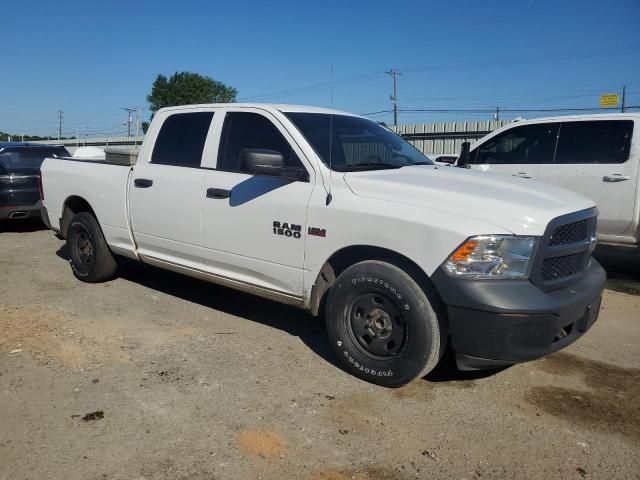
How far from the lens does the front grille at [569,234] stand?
3332mm

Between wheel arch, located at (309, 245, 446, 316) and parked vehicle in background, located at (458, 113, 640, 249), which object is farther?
parked vehicle in background, located at (458, 113, 640, 249)

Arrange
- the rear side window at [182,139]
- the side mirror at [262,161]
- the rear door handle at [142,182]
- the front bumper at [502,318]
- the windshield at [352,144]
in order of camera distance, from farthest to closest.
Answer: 1. the rear door handle at [142,182]
2. the rear side window at [182,139]
3. the windshield at [352,144]
4. the side mirror at [262,161]
5. the front bumper at [502,318]

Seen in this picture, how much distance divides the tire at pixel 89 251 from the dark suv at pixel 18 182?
Result: 4.05 metres

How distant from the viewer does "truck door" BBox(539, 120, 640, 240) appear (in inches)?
258

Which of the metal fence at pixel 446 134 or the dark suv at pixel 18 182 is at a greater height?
the metal fence at pixel 446 134

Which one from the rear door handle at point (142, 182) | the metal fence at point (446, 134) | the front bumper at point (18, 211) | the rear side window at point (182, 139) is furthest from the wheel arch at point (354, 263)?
the metal fence at point (446, 134)

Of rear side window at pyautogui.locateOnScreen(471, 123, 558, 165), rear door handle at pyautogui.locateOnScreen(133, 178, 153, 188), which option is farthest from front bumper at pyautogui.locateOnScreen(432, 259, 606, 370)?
rear side window at pyautogui.locateOnScreen(471, 123, 558, 165)

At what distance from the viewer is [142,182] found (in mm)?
5125

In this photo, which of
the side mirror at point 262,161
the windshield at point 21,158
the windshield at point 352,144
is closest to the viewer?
the side mirror at point 262,161

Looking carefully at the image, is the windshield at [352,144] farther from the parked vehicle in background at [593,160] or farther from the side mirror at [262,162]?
the parked vehicle in background at [593,160]

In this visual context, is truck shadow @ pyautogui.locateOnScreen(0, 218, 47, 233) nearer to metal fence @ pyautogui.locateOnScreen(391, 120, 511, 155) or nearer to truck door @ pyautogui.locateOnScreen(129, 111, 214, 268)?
truck door @ pyautogui.locateOnScreen(129, 111, 214, 268)

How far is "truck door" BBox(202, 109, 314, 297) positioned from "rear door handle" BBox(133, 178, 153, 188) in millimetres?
794

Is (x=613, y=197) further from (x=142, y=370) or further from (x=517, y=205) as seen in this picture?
(x=142, y=370)

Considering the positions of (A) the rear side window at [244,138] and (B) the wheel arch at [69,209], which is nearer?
(A) the rear side window at [244,138]
